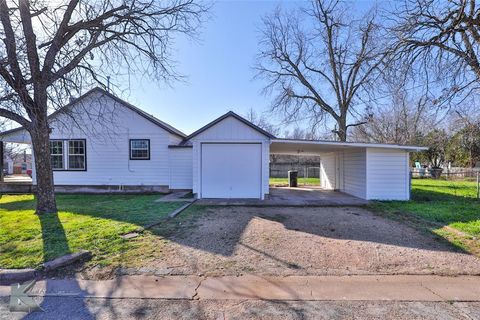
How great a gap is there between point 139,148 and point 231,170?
5625mm

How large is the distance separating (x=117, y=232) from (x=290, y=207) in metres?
5.76

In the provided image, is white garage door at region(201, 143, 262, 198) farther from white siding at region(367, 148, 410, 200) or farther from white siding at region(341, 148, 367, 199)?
white siding at region(367, 148, 410, 200)

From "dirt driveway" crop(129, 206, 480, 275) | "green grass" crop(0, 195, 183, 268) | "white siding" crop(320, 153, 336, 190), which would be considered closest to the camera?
"dirt driveway" crop(129, 206, 480, 275)

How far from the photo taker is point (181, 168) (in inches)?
575

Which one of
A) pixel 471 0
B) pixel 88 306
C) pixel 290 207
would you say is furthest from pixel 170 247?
pixel 471 0

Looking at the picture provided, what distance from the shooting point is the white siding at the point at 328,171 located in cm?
1753

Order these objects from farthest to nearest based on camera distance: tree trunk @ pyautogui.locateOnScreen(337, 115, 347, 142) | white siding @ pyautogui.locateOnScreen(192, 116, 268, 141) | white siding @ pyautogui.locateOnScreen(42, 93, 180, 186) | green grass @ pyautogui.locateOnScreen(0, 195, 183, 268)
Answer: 1. tree trunk @ pyautogui.locateOnScreen(337, 115, 347, 142)
2. white siding @ pyautogui.locateOnScreen(42, 93, 180, 186)
3. white siding @ pyautogui.locateOnScreen(192, 116, 268, 141)
4. green grass @ pyautogui.locateOnScreen(0, 195, 183, 268)

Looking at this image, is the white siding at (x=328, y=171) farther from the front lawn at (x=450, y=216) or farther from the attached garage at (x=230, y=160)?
the attached garage at (x=230, y=160)

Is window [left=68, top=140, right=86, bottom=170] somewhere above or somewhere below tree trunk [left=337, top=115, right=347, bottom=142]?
below

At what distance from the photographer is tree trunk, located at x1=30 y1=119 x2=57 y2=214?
8.42 meters

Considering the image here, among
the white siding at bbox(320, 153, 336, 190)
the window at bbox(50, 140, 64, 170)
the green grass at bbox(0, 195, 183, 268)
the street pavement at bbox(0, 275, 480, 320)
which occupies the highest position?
the window at bbox(50, 140, 64, 170)

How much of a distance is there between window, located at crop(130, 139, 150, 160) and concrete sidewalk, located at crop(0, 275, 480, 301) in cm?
1093

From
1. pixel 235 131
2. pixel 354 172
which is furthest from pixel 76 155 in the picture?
pixel 354 172

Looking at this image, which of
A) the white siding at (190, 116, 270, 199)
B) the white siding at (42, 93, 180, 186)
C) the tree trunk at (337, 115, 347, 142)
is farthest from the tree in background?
the white siding at (42, 93, 180, 186)
